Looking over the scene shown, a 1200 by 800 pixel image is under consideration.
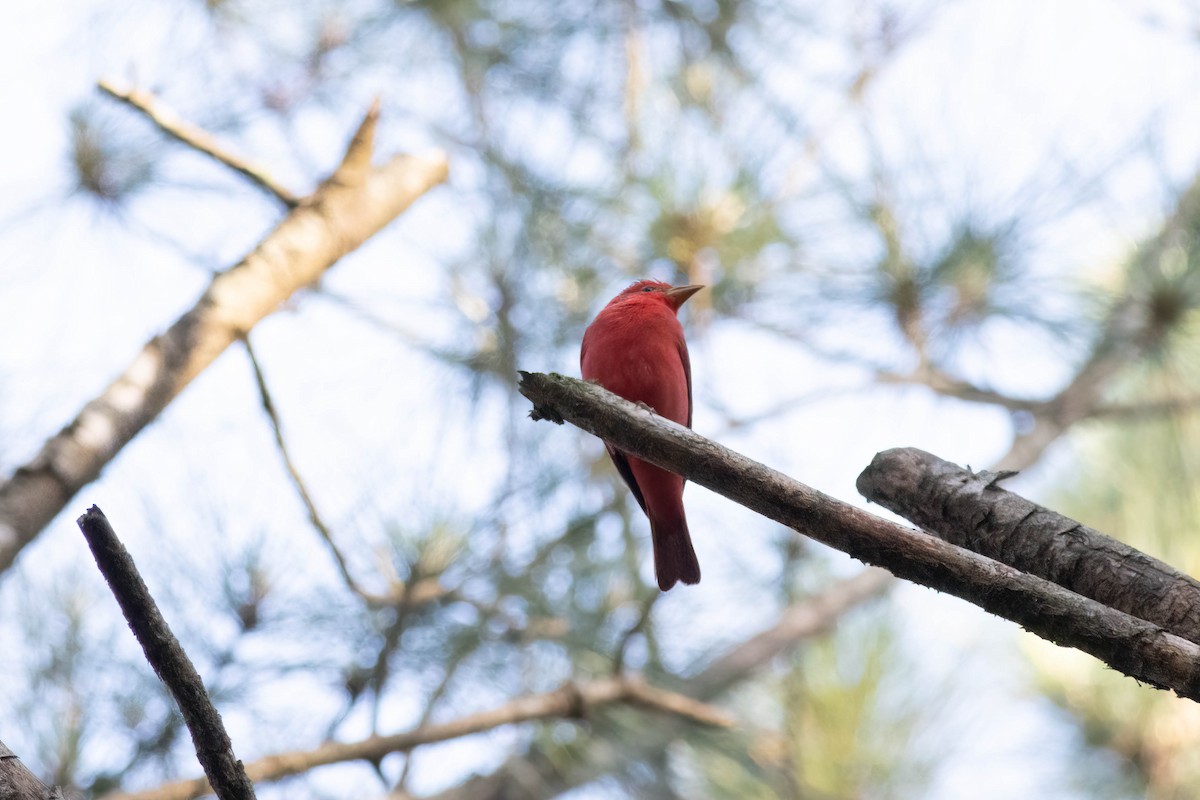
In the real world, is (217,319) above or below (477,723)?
above

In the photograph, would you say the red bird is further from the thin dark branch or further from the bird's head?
the thin dark branch

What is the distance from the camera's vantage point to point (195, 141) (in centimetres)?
397

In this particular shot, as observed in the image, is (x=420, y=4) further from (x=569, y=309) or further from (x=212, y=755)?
(x=212, y=755)

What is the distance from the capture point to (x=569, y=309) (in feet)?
18.9

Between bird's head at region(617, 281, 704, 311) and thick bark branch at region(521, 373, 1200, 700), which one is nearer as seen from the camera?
thick bark branch at region(521, 373, 1200, 700)

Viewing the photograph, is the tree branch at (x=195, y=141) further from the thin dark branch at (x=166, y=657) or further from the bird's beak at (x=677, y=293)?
the thin dark branch at (x=166, y=657)

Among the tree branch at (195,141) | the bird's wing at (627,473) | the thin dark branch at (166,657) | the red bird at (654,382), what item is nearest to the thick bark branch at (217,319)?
the tree branch at (195,141)

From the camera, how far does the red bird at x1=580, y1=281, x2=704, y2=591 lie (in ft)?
12.6

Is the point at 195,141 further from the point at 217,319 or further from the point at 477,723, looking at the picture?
the point at 477,723

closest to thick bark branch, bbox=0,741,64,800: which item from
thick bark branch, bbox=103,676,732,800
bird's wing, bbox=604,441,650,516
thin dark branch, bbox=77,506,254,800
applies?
thin dark branch, bbox=77,506,254,800

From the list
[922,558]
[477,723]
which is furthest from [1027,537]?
[477,723]

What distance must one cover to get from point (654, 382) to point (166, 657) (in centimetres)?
226

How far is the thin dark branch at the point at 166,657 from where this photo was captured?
5.62 ft

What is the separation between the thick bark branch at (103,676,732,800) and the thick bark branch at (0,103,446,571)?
89 cm
